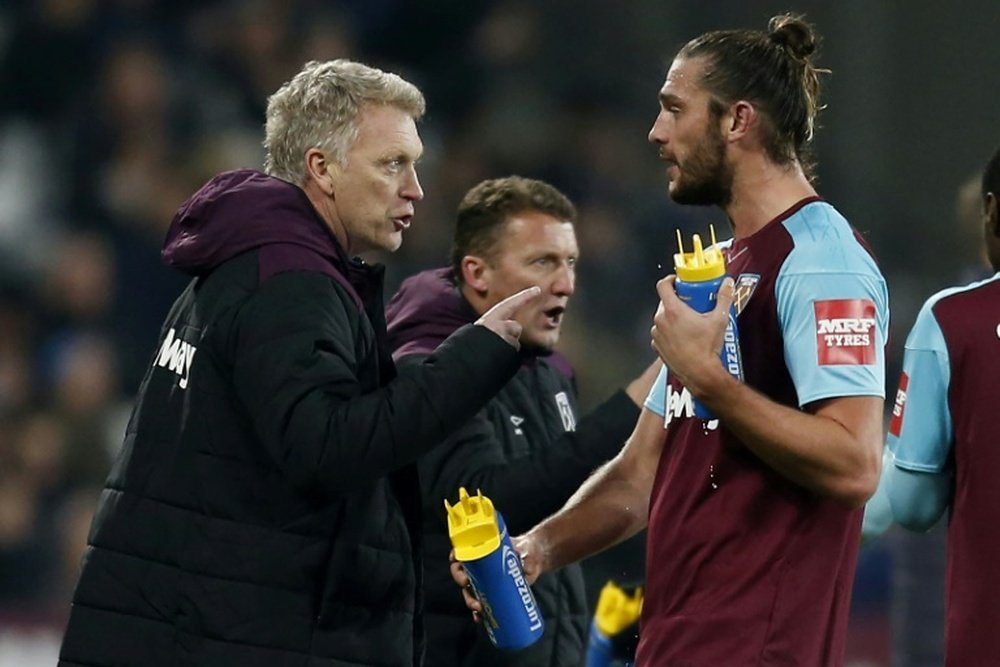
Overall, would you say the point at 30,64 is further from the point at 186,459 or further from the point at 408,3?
the point at 186,459

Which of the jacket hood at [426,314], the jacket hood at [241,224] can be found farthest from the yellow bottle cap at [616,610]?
the jacket hood at [241,224]

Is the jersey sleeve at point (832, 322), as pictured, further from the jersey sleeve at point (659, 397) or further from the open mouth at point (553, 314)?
the open mouth at point (553, 314)

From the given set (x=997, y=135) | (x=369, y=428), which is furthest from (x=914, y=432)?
(x=997, y=135)

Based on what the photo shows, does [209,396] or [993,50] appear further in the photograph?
[993,50]

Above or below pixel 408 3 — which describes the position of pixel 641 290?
below

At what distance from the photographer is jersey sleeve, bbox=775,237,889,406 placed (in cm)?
253

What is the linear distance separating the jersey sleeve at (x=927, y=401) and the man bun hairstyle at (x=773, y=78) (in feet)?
1.17

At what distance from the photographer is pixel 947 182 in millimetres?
6926

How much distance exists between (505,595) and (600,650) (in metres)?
1.37

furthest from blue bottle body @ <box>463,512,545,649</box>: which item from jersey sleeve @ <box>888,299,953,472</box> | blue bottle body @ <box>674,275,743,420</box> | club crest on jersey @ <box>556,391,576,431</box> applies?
club crest on jersey @ <box>556,391,576,431</box>

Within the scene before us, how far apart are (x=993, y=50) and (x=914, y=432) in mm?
4297

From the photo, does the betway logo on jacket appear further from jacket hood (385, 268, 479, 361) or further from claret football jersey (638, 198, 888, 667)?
jacket hood (385, 268, 479, 361)

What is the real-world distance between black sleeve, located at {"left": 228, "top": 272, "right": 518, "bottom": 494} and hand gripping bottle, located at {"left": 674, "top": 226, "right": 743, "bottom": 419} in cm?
35

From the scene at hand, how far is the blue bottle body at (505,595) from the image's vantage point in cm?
273
